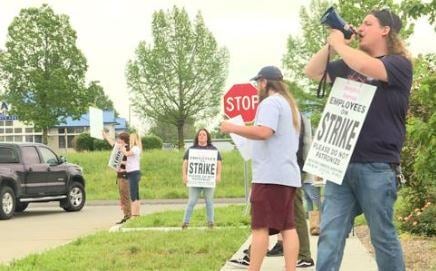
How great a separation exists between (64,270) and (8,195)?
9.80m

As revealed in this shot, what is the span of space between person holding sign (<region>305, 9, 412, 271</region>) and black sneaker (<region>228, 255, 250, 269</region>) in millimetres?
2804

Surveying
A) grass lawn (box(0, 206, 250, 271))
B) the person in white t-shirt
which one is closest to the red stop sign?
grass lawn (box(0, 206, 250, 271))

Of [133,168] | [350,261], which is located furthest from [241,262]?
[133,168]

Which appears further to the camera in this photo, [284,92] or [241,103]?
[241,103]

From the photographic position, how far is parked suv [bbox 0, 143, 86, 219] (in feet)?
55.8

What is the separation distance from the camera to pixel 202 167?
39.0 ft

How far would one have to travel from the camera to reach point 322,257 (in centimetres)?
490

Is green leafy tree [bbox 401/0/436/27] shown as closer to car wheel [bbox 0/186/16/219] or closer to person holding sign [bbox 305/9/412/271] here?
person holding sign [bbox 305/9/412/271]

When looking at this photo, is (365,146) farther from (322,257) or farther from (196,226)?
(196,226)

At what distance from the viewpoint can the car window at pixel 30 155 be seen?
1806 centimetres

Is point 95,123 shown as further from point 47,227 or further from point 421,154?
point 421,154

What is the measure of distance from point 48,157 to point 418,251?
12507 millimetres

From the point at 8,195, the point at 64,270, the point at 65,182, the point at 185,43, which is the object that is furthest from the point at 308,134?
the point at 185,43

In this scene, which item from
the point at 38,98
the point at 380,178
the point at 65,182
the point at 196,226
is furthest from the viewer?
the point at 38,98
